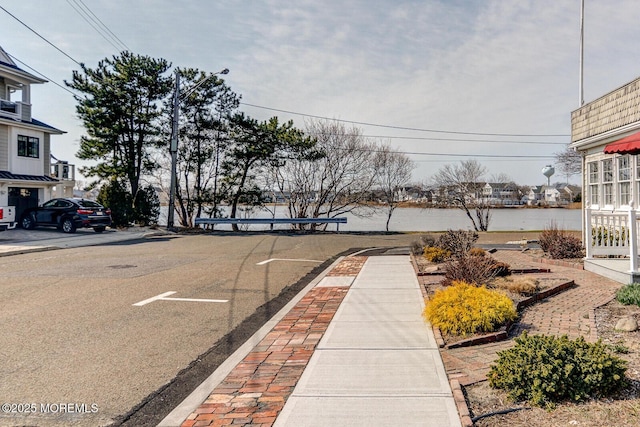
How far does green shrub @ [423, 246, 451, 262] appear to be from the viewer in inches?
451

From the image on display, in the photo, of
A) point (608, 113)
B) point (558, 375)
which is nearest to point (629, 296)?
point (558, 375)

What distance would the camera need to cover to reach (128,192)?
25391 mm

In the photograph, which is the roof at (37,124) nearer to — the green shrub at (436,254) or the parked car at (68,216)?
the parked car at (68,216)

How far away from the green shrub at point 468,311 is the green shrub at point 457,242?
4.54 metres

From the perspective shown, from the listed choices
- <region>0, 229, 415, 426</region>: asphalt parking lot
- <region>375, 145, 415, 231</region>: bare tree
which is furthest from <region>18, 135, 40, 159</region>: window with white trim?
<region>375, 145, 415, 231</region>: bare tree

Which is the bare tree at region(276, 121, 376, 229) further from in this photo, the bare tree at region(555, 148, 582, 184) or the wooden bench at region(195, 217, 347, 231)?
the bare tree at region(555, 148, 582, 184)

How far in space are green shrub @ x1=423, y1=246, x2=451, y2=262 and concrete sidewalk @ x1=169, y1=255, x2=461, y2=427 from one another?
4.24 metres

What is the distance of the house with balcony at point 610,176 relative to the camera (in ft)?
30.0

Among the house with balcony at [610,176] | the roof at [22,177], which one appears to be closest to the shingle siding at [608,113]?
the house with balcony at [610,176]

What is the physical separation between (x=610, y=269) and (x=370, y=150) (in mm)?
23620

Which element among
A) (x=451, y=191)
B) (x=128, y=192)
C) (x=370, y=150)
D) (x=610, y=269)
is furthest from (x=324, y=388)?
(x=451, y=191)

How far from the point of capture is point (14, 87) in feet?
84.3

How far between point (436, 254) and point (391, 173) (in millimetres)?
23209

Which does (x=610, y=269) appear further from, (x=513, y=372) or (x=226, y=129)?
(x=226, y=129)
